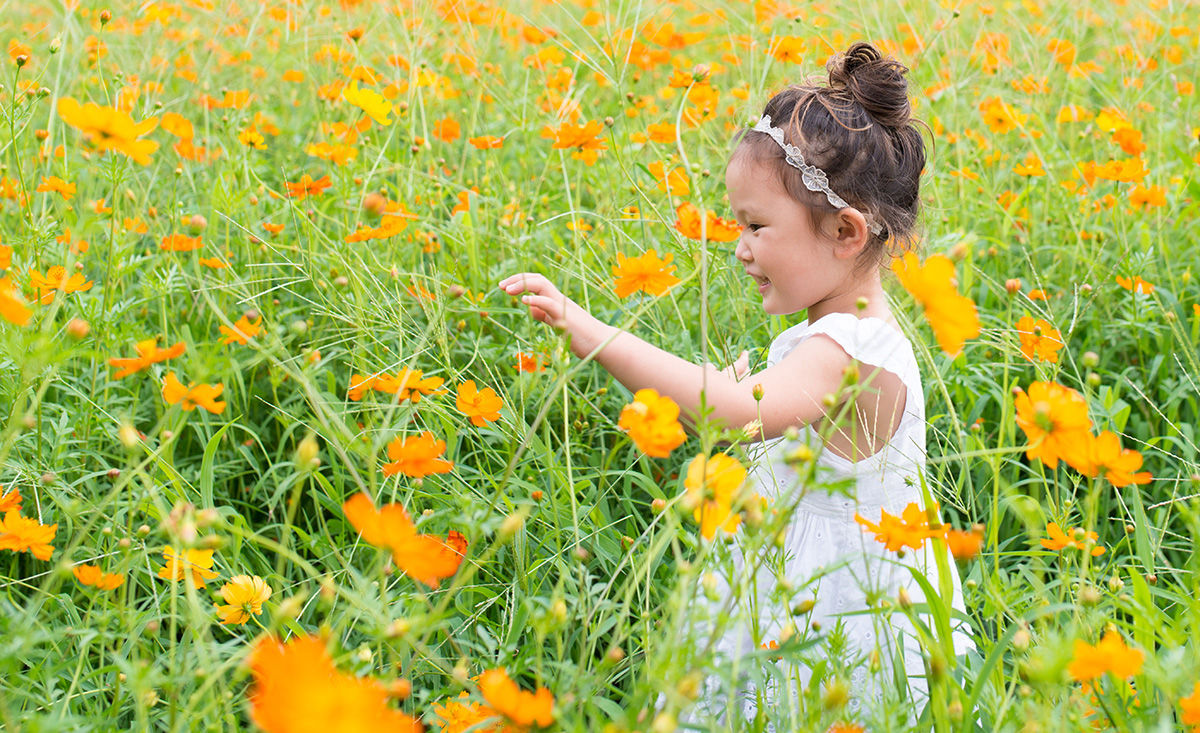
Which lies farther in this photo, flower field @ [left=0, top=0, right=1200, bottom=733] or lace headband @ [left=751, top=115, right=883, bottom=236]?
lace headband @ [left=751, top=115, right=883, bottom=236]

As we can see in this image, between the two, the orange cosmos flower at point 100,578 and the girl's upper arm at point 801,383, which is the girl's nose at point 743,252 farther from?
the orange cosmos flower at point 100,578

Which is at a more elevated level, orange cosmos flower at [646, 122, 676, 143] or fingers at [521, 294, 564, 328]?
fingers at [521, 294, 564, 328]

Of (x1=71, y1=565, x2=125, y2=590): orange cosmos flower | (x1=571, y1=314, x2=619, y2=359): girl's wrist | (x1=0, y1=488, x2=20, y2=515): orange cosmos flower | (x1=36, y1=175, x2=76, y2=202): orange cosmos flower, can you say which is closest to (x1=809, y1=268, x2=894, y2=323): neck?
(x1=571, y1=314, x2=619, y2=359): girl's wrist

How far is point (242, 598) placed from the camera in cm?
118

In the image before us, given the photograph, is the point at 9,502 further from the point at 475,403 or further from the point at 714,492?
the point at 714,492

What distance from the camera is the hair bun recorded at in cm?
147

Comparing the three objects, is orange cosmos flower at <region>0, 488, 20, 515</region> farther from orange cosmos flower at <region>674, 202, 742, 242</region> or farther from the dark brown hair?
the dark brown hair

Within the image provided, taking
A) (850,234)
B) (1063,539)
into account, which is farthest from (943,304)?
(850,234)

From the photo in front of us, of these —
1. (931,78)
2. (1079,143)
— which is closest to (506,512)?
(1079,143)

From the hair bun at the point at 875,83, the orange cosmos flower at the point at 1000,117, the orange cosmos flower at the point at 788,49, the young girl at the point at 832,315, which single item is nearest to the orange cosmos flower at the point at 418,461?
the young girl at the point at 832,315

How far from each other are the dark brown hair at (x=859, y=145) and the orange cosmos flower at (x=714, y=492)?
2.02ft

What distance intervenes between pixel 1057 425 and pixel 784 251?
0.57 meters

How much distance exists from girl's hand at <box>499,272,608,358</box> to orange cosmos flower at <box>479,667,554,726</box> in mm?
544

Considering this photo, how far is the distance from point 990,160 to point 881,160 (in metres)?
1.19
